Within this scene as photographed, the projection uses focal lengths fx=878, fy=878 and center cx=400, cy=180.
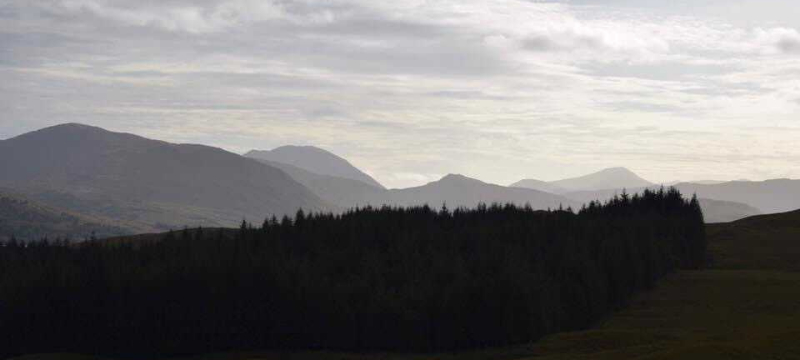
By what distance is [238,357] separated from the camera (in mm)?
107188

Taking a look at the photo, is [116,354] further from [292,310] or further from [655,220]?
[655,220]

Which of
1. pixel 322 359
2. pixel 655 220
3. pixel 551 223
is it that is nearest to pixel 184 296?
pixel 322 359

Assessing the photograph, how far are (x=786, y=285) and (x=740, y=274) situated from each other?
54.6 ft

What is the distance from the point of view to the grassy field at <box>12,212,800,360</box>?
7400 centimetres

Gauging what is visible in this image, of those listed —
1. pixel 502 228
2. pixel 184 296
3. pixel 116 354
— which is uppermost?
pixel 502 228

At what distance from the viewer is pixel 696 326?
10488cm

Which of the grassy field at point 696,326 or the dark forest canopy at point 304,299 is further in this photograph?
the dark forest canopy at point 304,299

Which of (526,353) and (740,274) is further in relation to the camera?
(740,274)

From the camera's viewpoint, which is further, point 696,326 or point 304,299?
point 304,299

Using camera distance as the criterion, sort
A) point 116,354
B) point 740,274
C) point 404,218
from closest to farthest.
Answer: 1. point 116,354
2. point 740,274
3. point 404,218

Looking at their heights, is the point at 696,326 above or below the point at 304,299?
below

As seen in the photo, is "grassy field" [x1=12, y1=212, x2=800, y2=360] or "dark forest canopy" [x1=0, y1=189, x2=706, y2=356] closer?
"grassy field" [x1=12, y1=212, x2=800, y2=360]

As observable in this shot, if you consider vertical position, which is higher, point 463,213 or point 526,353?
point 463,213

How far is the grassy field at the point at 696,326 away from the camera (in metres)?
74.0
